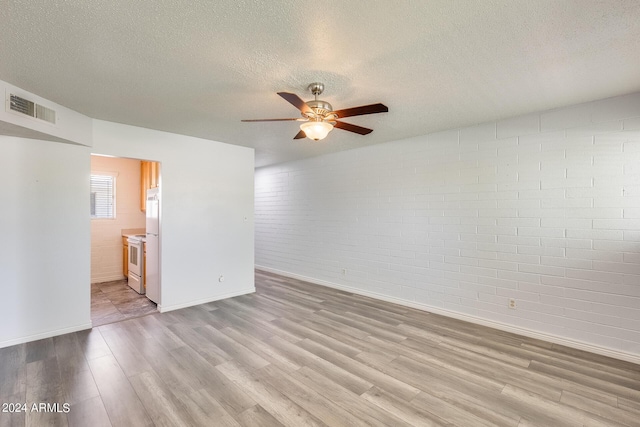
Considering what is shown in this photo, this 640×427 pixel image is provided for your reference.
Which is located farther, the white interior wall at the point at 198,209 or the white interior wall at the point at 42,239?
the white interior wall at the point at 198,209

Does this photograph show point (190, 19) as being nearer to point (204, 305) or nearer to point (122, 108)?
point (122, 108)

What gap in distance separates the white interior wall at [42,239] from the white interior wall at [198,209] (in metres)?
0.51

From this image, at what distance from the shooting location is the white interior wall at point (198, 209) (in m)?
4.03

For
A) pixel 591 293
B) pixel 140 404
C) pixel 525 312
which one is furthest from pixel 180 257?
pixel 591 293

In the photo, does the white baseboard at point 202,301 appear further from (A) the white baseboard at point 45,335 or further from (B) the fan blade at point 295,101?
(B) the fan blade at point 295,101

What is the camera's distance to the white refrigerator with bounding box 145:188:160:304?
170 inches

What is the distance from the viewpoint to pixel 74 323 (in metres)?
3.45

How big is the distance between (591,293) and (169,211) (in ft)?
17.3

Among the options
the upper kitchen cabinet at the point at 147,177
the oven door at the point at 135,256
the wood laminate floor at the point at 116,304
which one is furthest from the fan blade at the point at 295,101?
the oven door at the point at 135,256

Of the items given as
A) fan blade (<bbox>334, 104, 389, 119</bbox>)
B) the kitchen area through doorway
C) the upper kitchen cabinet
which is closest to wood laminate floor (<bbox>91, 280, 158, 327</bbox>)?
the kitchen area through doorway

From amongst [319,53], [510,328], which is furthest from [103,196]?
[510,328]

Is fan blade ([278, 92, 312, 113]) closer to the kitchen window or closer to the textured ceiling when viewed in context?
the textured ceiling

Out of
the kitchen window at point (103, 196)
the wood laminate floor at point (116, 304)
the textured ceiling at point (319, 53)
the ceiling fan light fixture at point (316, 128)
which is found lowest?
the wood laminate floor at point (116, 304)

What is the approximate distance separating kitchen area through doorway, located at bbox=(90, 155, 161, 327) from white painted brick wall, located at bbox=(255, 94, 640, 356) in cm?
308
